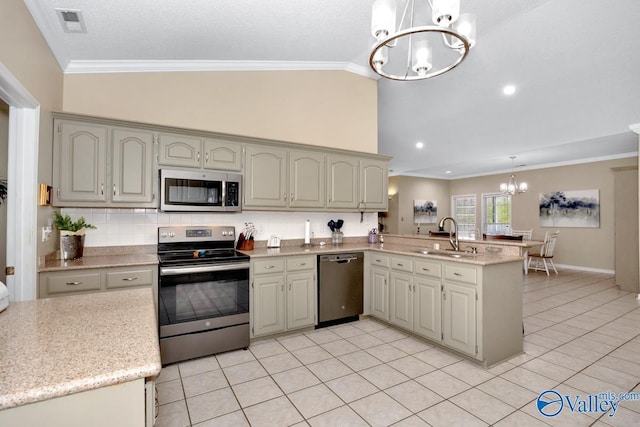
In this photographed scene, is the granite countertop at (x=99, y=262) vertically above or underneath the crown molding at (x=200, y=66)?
underneath

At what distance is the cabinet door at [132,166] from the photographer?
8.95ft

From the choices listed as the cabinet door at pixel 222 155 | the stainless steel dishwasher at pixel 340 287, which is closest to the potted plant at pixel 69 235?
the cabinet door at pixel 222 155

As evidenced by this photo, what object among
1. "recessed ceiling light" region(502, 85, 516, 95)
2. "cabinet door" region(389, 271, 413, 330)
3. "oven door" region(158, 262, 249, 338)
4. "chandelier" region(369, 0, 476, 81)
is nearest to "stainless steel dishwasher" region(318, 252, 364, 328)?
"cabinet door" region(389, 271, 413, 330)

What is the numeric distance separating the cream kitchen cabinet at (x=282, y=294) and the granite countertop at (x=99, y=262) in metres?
0.96

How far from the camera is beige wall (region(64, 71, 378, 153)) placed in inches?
116

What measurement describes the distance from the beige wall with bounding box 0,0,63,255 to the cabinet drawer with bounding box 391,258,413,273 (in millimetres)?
3115

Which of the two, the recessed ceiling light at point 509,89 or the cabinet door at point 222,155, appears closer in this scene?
the cabinet door at point 222,155

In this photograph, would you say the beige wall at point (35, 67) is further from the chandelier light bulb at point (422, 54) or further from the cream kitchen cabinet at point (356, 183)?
the cream kitchen cabinet at point (356, 183)

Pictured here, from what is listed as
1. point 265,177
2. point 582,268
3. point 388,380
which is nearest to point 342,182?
point 265,177

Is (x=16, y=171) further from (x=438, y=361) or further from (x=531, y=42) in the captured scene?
(x=531, y=42)

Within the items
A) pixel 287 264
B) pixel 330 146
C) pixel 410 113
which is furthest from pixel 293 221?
pixel 410 113

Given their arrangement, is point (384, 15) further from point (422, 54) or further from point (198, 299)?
point (198, 299)

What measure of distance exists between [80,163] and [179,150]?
30.9 inches

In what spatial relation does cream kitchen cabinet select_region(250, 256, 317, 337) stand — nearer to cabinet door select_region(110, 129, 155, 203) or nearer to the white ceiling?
cabinet door select_region(110, 129, 155, 203)
